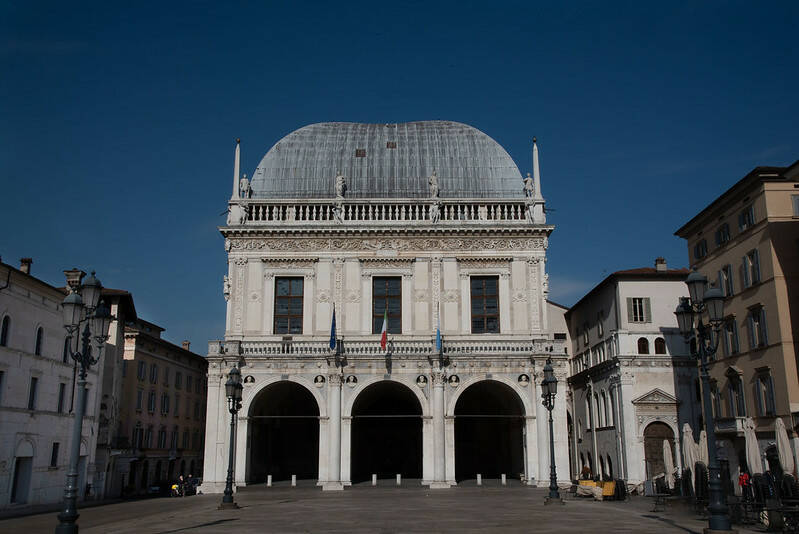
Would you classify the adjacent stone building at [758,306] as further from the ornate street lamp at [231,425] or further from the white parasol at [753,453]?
the ornate street lamp at [231,425]

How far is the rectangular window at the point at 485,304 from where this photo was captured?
46.0m

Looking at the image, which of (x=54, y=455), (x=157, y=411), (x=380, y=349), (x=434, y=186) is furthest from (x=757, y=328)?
(x=157, y=411)

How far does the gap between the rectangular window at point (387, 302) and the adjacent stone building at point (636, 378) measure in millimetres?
13719

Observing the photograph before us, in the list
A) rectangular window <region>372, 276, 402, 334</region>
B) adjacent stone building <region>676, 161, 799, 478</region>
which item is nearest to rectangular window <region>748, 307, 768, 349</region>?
adjacent stone building <region>676, 161, 799, 478</region>

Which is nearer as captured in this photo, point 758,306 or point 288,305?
point 758,306

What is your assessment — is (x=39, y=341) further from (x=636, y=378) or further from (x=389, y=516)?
(x=636, y=378)

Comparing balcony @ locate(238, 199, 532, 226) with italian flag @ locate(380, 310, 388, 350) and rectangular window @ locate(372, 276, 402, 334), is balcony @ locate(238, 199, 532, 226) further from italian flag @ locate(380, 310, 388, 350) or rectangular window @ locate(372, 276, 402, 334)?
italian flag @ locate(380, 310, 388, 350)

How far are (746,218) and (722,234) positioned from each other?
2900 millimetres

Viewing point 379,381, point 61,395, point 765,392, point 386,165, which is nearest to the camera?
point 765,392

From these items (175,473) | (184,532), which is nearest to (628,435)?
(184,532)

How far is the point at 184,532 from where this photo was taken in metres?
21.6

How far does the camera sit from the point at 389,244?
46625 millimetres

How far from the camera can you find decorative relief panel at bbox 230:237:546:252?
46.5m

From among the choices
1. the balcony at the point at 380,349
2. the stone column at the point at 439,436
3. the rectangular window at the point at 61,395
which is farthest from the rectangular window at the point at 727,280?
the rectangular window at the point at 61,395
